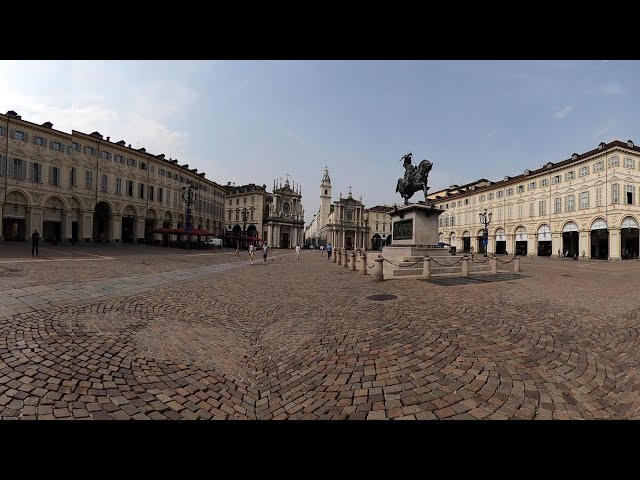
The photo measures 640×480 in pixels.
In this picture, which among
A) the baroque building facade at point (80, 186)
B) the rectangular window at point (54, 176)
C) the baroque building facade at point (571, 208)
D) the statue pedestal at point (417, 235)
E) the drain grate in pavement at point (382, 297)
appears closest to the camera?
the drain grate in pavement at point (382, 297)

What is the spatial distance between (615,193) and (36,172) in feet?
222

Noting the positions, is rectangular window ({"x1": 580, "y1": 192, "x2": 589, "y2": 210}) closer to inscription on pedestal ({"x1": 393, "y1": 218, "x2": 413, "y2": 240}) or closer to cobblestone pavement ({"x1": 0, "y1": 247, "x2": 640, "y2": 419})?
inscription on pedestal ({"x1": 393, "y1": 218, "x2": 413, "y2": 240})

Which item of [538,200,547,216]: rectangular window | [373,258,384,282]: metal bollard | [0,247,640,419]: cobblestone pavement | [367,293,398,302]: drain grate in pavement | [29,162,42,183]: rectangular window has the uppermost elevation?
[29,162,42,183]: rectangular window

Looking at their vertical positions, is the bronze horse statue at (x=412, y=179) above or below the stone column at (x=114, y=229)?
above

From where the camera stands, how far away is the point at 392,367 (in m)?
3.59

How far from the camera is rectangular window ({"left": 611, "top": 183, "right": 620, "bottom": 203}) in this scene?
32.0m

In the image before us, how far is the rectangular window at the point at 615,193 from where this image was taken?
105 ft

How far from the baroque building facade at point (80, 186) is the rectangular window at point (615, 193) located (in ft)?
169

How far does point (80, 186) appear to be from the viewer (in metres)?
35.7

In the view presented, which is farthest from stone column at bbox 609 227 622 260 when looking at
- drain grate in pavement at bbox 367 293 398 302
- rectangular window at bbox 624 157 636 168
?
drain grate in pavement at bbox 367 293 398 302

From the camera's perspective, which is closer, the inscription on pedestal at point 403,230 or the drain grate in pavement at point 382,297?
the drain grate in pavement at point 382,297

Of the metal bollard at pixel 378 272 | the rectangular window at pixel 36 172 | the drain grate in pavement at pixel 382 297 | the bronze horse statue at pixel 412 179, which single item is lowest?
the drain grate in pavement at pixel 382 297

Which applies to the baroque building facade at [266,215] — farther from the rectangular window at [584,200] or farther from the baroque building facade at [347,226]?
the rectangular window at [584,200]

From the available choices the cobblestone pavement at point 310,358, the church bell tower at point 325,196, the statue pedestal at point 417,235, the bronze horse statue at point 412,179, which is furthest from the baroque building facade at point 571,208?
the church bell tower at point 325,196
